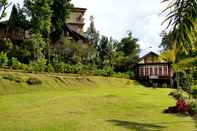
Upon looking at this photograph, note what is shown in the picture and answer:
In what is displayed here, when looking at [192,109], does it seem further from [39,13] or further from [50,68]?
[39,13]

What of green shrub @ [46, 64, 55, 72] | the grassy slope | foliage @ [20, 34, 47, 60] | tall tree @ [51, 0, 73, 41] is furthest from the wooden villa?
the grassy slope

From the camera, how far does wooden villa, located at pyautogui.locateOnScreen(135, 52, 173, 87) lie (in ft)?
247

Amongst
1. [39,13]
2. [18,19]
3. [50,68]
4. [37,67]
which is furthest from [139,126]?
[18,19]

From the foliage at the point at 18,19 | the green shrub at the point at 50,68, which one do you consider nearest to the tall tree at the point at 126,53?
the foliage at the point at 18,19

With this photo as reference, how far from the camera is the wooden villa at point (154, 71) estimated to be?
247 ft

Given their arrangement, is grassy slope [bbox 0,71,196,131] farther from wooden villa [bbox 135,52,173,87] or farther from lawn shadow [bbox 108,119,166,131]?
wooden villa [bbox 135,52,173,87]

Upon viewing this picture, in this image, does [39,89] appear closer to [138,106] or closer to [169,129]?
[138,106]

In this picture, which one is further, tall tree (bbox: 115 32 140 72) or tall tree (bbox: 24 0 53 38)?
tall tree (bbox: 115 32 140 72)

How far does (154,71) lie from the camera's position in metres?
78.9

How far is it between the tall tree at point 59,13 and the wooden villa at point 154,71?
15.4 metres

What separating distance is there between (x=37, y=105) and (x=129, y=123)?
8.44 metres

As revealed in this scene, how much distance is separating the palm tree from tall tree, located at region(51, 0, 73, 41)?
175 feet

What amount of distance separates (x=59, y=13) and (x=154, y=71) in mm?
20767

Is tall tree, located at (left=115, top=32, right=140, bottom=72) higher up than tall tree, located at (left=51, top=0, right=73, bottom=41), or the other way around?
tall tree, located at (left=51, top=0, right=73, bottom=41)
